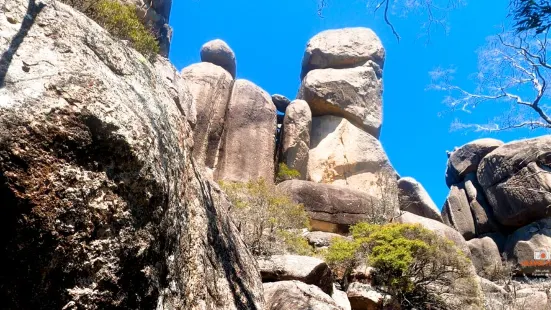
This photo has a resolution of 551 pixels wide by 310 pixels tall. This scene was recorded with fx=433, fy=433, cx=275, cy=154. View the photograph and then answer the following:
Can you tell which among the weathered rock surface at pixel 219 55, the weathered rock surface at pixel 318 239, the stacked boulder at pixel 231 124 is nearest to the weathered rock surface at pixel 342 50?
the weathered rock surface at pixel 219 55

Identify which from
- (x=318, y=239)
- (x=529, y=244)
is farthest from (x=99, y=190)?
(x=529, y=244)

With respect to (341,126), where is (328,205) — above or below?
below

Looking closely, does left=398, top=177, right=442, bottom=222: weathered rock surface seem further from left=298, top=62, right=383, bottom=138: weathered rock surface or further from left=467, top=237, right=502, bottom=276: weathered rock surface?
left=298, top=62, right=383, bottom=138: weathered rock surface

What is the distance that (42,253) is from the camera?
2137 millimetres

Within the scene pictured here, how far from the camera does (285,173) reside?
19469 mm

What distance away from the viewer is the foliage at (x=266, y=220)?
35.1ft

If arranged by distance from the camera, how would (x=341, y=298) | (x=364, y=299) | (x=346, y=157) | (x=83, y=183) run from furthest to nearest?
(x=346, y=157) → (x=364, y=299) → (x=341, y=298) → (x=83, y=183)

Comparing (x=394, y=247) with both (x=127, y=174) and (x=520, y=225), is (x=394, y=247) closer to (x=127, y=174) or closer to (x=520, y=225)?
(x=127, y=174)

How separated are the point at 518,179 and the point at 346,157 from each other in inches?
321

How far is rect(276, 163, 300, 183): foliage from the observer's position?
1944 cm

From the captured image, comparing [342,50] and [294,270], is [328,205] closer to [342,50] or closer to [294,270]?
[294,270]

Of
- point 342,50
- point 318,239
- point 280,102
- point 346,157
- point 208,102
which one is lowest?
point 318,239

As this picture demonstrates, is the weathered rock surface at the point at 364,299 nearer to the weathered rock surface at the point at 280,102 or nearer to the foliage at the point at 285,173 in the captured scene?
the foliage at the point at 285,173

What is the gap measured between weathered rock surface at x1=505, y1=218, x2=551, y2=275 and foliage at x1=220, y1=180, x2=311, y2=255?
12.8m
